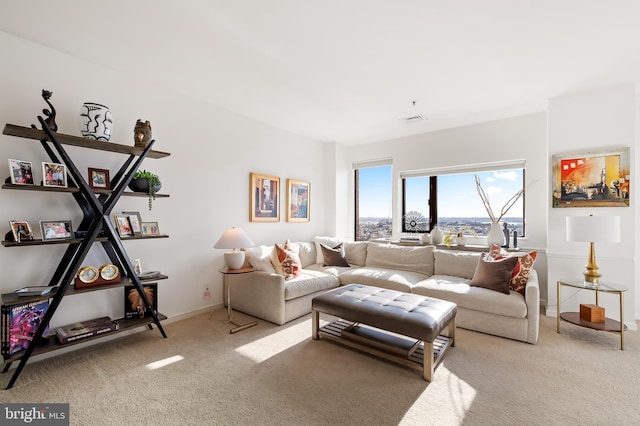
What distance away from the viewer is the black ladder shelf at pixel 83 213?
2.11 metres

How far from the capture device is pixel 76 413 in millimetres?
1727

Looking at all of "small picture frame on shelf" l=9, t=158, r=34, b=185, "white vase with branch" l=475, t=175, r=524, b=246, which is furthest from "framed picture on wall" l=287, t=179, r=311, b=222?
"small picture frame on shelf" l=9, t=158, r=34, b=185

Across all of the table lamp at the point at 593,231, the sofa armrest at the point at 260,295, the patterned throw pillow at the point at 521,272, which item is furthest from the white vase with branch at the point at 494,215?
the sofa armrest at the point at 260,295

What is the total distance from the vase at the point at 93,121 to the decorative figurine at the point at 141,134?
0.81 ft

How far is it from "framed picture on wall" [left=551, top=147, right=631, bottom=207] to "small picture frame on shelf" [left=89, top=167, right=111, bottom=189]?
15.7 ft

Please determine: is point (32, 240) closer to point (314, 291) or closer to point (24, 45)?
point (24, 45)

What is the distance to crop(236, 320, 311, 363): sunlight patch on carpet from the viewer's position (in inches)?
96.4

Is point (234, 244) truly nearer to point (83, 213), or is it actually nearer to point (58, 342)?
point (83, 213)

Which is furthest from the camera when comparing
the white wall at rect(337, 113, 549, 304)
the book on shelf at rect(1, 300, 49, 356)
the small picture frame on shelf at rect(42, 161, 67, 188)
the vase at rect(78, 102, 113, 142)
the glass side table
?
the white wall at rect(337, 113, 549, 304)

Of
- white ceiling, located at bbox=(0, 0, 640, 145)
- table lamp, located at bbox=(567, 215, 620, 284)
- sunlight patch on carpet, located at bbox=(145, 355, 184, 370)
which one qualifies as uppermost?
white ceiling, located at bbox=(0, 0, 640, 145)

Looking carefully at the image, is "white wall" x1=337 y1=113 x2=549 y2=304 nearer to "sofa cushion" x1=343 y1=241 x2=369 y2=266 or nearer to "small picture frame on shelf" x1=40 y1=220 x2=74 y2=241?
"sofa cushion" x1=343 y1=241 x2=369 y2=266

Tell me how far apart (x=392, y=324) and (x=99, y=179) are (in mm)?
2835

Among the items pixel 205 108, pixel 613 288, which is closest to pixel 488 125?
pixel 613 288

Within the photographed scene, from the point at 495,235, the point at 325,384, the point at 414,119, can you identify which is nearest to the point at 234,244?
the point at 325,384
